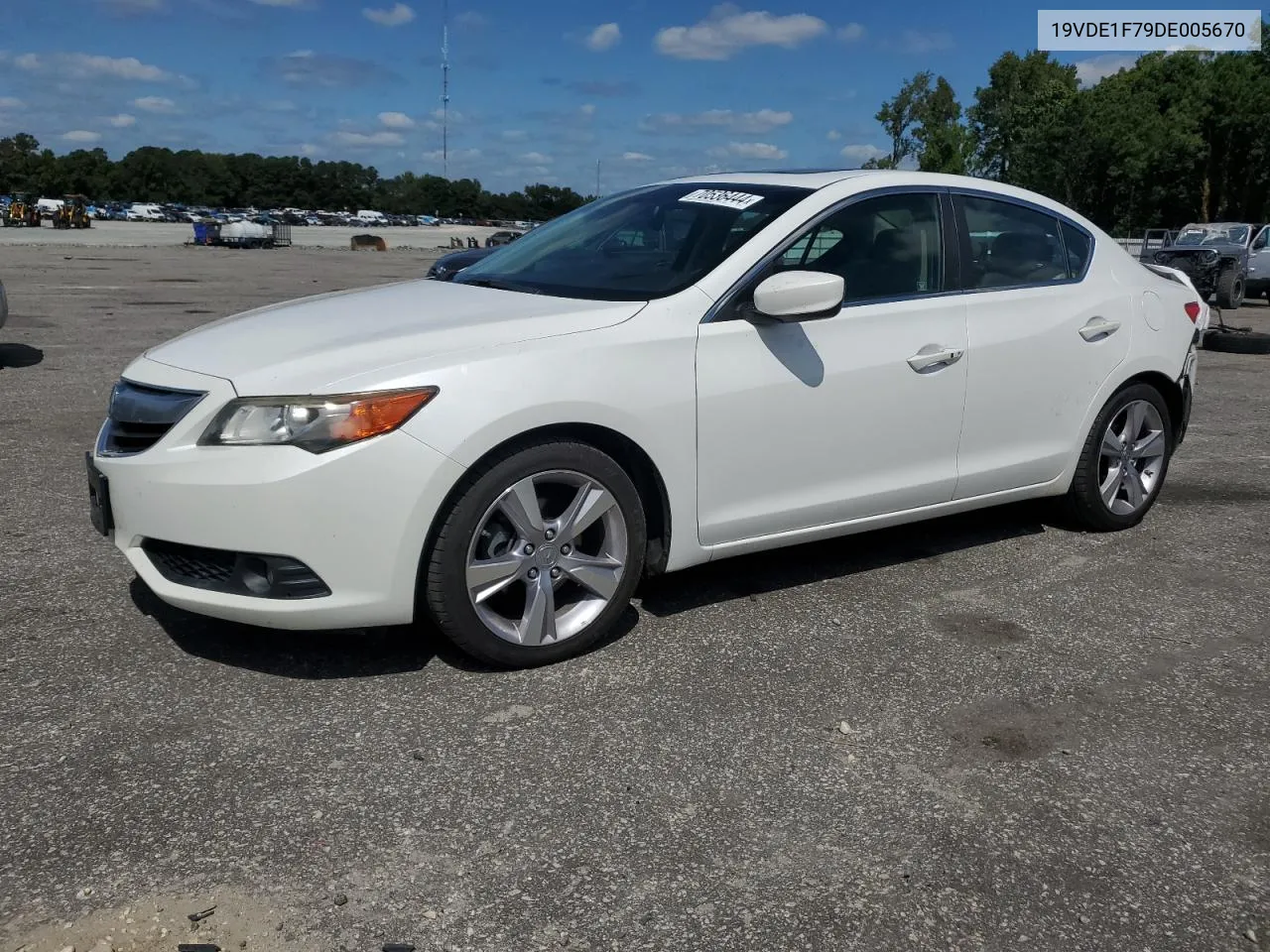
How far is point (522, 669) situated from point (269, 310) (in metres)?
1.66

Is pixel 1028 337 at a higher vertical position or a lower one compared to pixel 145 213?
lower

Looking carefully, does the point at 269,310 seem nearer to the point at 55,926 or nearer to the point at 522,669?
the point at 522,669

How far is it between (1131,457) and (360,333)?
3.58m

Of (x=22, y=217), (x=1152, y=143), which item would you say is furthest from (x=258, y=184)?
(x=1152, y=143)

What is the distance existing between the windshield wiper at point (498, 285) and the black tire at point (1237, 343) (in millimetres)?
12070

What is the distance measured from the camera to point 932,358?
4383 mm

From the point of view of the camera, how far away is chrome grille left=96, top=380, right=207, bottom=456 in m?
3.43

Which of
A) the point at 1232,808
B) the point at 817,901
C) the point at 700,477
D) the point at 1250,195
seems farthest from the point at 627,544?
the point at 1250,195

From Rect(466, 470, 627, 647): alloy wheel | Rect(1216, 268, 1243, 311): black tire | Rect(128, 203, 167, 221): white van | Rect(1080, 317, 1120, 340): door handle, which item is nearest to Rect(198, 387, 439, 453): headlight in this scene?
Rect(466, 470, 627, 647): alloy wheel

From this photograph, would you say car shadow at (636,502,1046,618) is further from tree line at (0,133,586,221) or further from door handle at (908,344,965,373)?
tree line at (0,133,586,221)

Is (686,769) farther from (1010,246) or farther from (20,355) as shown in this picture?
(20,355)

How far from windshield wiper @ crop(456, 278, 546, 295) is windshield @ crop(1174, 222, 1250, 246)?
65.5 ft

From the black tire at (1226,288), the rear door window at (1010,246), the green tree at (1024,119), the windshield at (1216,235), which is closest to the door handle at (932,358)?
the rear door window at (1010,246)

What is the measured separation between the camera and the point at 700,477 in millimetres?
3885
